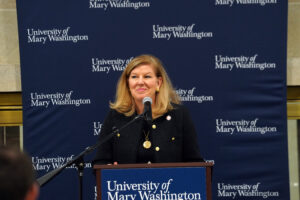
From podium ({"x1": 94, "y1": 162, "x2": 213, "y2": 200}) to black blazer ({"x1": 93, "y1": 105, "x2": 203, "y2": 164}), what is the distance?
0.54 m

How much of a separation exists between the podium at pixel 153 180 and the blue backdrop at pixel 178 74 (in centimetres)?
222

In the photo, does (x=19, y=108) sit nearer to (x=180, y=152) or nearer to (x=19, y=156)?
(x=180, y=152)

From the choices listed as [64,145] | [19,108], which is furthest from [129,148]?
[19,108]

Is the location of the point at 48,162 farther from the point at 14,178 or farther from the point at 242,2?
the point at 14,178

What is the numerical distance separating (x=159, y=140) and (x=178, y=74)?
1.73 metres

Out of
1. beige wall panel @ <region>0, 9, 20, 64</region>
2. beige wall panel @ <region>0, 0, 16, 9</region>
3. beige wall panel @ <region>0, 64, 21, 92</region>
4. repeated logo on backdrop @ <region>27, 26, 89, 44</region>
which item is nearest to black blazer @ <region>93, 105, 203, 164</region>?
repeated logo on backdrop @ <region>27, 26, 89, 44</region>

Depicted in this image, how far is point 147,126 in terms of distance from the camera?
11.3 feet

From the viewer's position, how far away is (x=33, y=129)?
196 inches

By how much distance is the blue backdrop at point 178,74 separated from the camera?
4.97 meters

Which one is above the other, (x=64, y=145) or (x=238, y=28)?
(x=238, y=28)

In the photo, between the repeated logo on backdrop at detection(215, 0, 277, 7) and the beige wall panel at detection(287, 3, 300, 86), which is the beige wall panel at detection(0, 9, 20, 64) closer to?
the repeated logo on backdrop at detection(215, 0, 277, 7)

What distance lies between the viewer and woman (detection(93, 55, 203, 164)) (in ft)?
11.1

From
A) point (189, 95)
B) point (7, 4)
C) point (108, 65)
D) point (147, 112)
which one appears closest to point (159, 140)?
point (147, 112)

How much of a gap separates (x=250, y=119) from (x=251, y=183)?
663 mm
